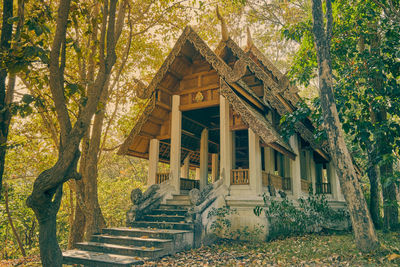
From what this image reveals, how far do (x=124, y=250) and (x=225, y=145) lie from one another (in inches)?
169

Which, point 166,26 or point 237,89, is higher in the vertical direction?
point 166,26

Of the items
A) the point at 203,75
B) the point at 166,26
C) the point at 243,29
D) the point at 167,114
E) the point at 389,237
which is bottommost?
the point at 389,237

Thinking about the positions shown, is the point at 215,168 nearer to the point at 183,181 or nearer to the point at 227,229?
the point at 183,181

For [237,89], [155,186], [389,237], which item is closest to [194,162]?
[155,186]

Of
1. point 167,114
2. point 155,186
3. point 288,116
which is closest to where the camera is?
point 288,116

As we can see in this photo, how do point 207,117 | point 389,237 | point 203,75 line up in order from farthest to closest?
point 207,117 → point 203,75 → point 389,237

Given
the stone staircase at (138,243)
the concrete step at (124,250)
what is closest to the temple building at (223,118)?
the stone staircase at (138,243)

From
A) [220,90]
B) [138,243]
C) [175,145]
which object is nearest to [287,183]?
[175,145]

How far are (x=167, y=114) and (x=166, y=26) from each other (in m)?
3.75

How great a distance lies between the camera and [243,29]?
1762 cm

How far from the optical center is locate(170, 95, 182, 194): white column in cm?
1000

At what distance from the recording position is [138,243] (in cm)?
688

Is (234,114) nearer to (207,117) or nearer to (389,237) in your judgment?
(207,117)

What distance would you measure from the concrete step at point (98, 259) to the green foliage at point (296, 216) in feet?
12.8
